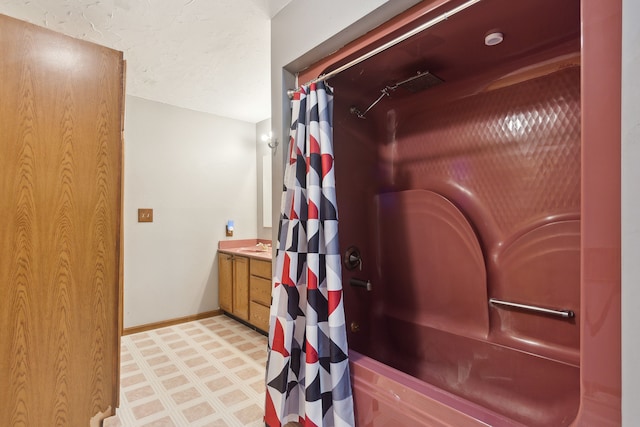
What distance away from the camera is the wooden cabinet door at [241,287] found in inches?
115

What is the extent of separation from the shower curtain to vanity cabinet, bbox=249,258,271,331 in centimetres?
129

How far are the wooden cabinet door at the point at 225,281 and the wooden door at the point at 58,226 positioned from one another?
1.79 m

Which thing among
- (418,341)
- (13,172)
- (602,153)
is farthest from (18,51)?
(418,341)

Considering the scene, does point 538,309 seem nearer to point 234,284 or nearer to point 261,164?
point 234,284

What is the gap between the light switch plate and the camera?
2916 mm

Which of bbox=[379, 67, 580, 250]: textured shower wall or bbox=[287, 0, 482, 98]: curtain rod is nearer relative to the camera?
bbox=[287, 0, 482, 98]: curtain rod

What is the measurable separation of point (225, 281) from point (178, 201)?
1010mm

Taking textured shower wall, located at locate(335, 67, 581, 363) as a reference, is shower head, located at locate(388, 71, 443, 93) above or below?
above

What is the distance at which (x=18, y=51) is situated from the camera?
46.0 inches

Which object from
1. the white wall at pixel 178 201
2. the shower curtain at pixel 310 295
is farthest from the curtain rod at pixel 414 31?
the white wall at pixel 178 201

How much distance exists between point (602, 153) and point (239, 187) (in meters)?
3.35

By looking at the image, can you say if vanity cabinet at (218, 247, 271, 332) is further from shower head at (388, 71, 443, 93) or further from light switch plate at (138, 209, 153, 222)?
shower head at (388, 71, 443, 93)

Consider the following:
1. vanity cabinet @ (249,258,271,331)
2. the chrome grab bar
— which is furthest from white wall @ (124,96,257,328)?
the chrome grab bar

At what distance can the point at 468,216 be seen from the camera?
1596 mm
